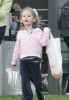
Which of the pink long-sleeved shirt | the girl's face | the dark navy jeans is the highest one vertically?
the girl's face

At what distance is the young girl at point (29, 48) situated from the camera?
705 cm

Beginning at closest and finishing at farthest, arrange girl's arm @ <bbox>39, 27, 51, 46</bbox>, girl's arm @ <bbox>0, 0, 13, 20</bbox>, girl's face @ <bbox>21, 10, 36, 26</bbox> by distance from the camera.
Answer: girl's arm @ <bbox>39, 27, 51, 46</bbox>, girl's face @ <bbox>21, 10, 36, 26</bbox>, girl's arm @ <bbox>0, 0, 13, 20</bbox>

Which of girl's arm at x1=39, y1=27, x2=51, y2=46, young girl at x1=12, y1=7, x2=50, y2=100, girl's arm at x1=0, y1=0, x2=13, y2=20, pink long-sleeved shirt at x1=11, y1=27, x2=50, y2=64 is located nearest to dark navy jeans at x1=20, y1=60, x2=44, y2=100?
young girl at x1=12, y1=7, x2=50, y2=100

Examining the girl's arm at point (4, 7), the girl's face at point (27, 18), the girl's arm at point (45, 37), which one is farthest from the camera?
the girl's arm at point (4, 7)

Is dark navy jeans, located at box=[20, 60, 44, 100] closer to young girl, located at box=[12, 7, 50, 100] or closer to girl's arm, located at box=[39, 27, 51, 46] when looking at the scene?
young girl, located at box=[12, 7, 50, 100]

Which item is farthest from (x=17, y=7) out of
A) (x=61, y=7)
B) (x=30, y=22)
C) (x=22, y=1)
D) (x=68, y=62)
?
(x=30, y=22)

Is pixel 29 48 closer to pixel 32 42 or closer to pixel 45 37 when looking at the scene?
pixel 32 42

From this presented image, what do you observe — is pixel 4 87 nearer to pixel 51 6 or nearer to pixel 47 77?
pixel 47 77

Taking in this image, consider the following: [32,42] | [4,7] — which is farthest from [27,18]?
[4,7]

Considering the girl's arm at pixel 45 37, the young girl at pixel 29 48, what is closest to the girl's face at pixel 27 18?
the young girl at pixel 29 48

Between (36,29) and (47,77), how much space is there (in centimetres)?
227

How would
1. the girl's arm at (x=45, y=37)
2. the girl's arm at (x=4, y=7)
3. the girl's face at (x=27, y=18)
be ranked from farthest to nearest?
the girl's arm at (x=4, y=7), the girl's face at (x=27, y=18), the girl's arm at (x=45, y=37)

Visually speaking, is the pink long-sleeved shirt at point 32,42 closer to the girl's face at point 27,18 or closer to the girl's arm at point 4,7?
the girl's face at point 27,18

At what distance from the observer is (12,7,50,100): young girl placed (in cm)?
705
